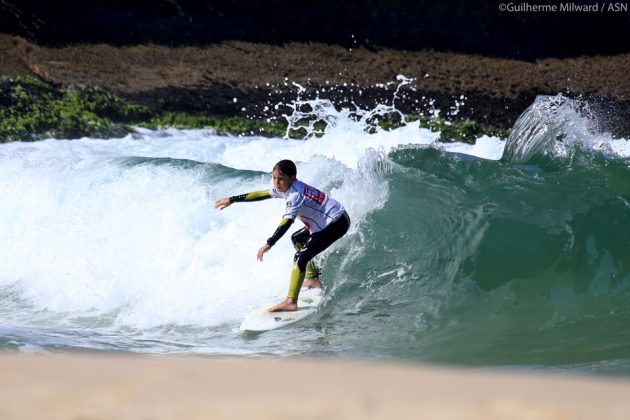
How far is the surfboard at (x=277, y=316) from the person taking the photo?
22.2ft

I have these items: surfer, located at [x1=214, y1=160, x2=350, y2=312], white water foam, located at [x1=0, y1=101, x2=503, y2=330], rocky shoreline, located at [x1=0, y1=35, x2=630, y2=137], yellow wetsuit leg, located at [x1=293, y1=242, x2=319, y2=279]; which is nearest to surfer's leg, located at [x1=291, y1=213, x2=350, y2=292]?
surfer, located at [x1=214, y1=160, x2=350, y2=312]

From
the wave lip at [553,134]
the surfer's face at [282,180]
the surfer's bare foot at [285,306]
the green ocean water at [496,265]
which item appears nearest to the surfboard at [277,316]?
the surfer's bare foot at [285,306]

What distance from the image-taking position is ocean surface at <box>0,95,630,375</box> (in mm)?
6406

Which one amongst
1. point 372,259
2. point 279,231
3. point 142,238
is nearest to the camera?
point 279,231

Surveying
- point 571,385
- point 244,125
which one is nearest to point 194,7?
point 244,125

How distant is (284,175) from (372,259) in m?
1.64

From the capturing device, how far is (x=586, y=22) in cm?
2231

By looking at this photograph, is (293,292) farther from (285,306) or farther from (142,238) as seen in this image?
(142,238)

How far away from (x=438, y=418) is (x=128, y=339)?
481cm

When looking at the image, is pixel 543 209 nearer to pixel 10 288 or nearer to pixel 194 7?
pixel 10 288

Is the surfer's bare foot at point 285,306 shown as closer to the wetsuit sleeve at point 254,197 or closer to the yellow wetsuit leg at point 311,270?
the yellow wetsuit leg at point 311,270

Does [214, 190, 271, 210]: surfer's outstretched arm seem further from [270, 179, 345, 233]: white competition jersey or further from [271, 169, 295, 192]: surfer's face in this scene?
[271, 169, 295, 192]: surfer's face

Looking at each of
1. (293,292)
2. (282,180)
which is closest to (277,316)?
(293,292)

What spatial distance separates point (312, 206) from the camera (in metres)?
6.85
